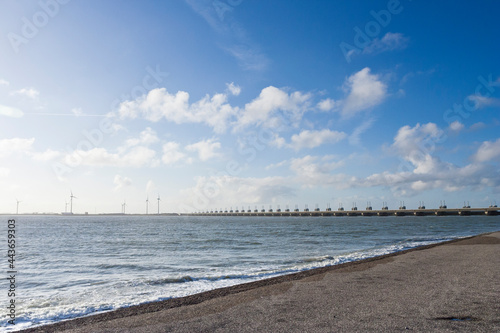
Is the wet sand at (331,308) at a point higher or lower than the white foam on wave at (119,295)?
higher

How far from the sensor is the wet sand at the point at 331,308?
300 inches

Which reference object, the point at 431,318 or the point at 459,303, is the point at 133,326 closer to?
the point at 431,318

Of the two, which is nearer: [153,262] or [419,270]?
[419,270]

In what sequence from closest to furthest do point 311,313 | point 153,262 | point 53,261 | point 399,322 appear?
point 399,322 → point 311,313 → point 153,262 → point 53,261

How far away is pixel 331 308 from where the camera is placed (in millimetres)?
9055

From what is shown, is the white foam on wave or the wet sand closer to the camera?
the wet sand

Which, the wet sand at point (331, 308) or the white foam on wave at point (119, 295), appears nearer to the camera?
the wet sand at point (331, 308)

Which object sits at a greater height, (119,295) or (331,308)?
(331,308)

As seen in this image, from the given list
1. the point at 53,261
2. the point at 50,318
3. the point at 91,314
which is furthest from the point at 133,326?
the point at 53,261

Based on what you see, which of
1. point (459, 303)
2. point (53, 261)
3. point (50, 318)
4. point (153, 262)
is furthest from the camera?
point (53, 261)

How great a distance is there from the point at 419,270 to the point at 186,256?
16.9m

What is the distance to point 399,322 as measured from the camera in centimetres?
771

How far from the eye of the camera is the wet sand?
7625 mm

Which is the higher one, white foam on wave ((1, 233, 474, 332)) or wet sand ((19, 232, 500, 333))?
wet sand ((19, 232, 500, 333))
